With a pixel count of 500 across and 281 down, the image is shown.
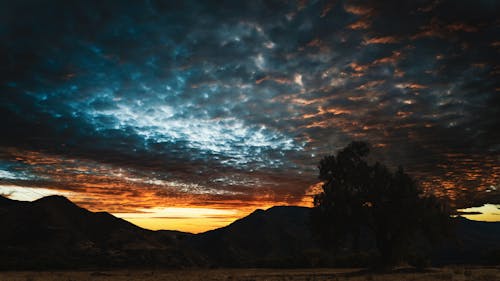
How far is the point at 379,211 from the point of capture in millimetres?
47625

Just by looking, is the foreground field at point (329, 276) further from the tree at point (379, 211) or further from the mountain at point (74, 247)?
the mountain at point (74, 247)

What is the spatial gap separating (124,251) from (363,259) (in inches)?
4948

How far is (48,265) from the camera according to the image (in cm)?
9594

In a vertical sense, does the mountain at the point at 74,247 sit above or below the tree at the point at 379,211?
below

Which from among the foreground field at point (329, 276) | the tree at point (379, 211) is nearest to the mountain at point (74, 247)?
the foreground field at point (329, 276)

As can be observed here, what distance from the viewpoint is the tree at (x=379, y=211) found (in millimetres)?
46688

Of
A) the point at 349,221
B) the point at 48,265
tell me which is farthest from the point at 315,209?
the point at 48,265

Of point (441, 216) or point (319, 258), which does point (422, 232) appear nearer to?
point (441, 216)

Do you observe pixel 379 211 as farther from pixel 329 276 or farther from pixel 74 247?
pixel 74 247

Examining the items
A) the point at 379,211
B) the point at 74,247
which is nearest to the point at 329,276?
the point at 379,211

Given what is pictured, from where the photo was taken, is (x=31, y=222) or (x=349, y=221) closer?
(x=349, y=221)

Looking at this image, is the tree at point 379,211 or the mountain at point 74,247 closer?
the tree at point 379,211

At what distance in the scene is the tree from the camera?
46.7 metres

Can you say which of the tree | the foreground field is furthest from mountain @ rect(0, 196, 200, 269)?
the tree
